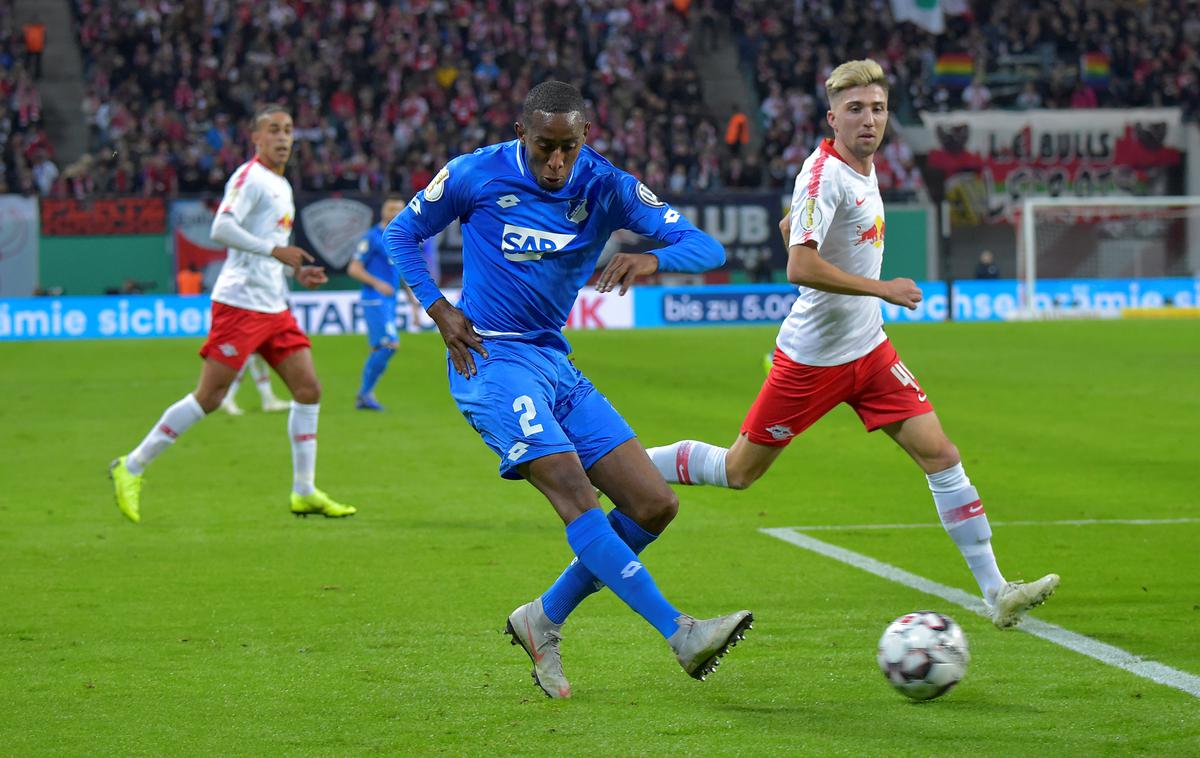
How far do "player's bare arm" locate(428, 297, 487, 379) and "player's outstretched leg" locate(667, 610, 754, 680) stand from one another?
1.28 m

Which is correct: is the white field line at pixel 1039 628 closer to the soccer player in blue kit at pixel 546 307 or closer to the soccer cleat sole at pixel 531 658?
the soccer player in blue kit at pixel 546 307

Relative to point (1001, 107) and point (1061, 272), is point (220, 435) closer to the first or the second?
point (1061, 272)

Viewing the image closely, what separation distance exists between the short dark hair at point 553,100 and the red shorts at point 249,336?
4733 mm

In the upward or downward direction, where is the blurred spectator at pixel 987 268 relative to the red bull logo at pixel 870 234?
downward

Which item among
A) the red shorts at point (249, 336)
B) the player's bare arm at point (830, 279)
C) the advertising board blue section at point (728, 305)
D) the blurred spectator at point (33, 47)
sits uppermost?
the blurred spectator at point (33, 47)

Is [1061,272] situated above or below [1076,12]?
below

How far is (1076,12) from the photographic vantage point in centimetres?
4338

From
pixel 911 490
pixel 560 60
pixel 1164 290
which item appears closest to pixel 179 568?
pixel 911 490

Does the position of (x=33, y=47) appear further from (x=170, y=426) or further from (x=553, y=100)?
(x=553, y=100)

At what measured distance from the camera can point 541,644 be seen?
18.1 feet

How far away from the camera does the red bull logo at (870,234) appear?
679cm

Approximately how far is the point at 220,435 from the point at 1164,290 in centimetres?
2425

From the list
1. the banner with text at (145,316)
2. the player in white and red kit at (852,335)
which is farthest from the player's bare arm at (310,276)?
the banner with text at (145,316)

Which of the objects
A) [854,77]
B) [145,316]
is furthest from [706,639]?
[145,316]
